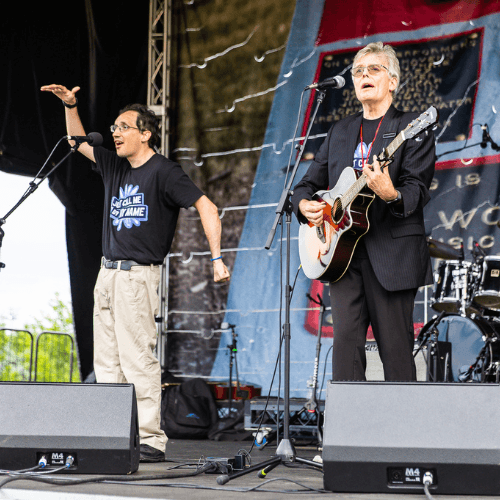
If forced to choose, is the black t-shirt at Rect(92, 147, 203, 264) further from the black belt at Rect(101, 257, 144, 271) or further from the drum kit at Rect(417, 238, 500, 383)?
the drum kit at Rect(417, 238, 500, 383)

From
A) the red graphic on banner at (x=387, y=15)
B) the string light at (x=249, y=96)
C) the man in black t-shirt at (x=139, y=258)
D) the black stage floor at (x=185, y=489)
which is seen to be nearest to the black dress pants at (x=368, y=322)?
the black stage floor at (x=185, y=489)

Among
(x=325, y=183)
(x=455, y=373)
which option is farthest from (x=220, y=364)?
(x=325, y=183)

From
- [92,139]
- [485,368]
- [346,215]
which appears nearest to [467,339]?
[485,368]

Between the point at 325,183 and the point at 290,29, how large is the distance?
3.92 m

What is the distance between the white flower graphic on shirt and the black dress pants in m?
1.13

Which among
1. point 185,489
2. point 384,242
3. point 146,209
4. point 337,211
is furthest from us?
point 146,209

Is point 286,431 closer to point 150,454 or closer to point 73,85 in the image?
point 150,454

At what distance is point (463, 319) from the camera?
17.8ft

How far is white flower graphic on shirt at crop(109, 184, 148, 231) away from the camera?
338cm

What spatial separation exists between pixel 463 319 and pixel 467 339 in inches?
6.7

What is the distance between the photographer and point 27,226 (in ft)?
21.1

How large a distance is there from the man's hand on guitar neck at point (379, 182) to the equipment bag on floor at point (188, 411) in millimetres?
3534

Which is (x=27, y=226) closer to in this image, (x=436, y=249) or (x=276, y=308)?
(x=276, y=308)

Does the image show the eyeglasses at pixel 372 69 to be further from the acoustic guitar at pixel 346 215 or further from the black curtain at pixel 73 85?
the black curtain at pixel 73 85
